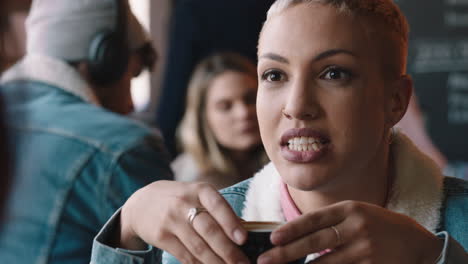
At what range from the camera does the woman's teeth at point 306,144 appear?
79 centimetres

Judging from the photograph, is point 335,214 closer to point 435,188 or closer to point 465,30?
point 435,188

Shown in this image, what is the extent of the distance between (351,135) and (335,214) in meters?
0.20

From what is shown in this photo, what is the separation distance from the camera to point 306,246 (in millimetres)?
618

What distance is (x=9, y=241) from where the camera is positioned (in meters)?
1.31

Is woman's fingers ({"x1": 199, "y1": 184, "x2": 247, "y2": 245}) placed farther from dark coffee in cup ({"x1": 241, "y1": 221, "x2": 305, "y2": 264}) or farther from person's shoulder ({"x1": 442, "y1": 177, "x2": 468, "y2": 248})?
person's shoulder ({"x1": 442, "y1": 177, "x2": 468, "y2": 248})

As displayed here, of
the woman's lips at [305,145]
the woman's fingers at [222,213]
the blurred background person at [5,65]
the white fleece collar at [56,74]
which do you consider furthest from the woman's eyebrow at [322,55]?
the white fleece collar at [56,74]

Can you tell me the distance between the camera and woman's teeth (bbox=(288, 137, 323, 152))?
79 centimetres

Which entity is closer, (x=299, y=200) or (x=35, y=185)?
(x=299, y=200)

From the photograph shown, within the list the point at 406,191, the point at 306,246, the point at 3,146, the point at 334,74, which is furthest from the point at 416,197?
the point at 3,146

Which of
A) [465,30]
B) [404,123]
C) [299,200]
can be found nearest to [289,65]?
[299,200]

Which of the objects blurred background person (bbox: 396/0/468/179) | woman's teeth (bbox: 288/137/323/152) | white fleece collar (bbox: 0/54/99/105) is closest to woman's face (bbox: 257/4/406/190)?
woman's teeth (bbox: 288/137/323/152)

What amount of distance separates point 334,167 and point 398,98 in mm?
179

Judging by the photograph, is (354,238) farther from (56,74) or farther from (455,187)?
(56,74)

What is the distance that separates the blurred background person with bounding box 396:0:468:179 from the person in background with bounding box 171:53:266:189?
2.42ft
